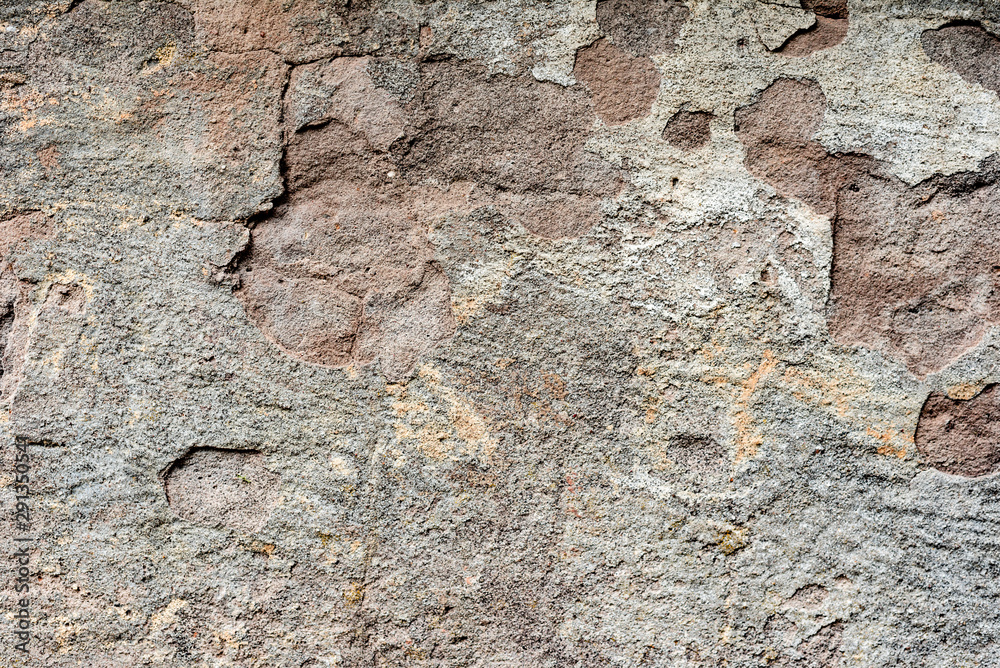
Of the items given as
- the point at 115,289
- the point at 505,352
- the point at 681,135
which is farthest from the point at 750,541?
the point at 115,289

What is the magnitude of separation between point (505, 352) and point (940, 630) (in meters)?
0.76

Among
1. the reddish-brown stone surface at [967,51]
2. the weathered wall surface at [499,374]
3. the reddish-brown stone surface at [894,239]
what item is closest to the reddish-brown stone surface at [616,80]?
the weathered wall surface at [499,374]

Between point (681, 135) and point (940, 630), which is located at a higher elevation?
point (681, 135)

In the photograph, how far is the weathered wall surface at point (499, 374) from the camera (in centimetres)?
106

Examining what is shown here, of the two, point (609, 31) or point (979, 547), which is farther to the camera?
point (609, 31)

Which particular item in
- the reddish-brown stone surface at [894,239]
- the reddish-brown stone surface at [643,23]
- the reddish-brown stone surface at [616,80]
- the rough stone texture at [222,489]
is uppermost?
the reddish-brown stone surface at [643,23]

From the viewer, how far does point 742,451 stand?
3.53 feet

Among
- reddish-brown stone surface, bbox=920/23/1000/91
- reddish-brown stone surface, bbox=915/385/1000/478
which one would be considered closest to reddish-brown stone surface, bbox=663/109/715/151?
reddish-brown stone surface, bbox=920/23/1000/91

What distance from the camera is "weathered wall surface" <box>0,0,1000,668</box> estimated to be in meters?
1.06

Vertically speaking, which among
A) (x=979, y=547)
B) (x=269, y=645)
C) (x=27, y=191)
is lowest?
(x=269, y=645)

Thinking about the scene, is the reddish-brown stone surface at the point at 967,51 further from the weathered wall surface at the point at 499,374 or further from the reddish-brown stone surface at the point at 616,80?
the reddish-brown stone surface at the point at 616,80

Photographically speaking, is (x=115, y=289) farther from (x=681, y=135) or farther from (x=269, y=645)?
(x=681, y=135)

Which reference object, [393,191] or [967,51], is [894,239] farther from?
[393,191]

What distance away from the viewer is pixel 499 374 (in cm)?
109
